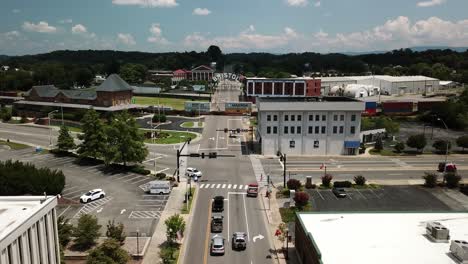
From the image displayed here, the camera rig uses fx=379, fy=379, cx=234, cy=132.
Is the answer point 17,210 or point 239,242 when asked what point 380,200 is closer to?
point 239,242

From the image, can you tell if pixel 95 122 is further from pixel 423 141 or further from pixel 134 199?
pixel 423 141

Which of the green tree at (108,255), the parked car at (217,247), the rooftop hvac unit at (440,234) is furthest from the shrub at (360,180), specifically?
the green tree at (108,255)

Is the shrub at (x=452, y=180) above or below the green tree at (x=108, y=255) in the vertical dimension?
below

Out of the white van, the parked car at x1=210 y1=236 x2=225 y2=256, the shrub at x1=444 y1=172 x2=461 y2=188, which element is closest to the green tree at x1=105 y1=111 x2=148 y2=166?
the white van

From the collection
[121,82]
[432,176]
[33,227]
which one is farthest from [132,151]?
[121,82]

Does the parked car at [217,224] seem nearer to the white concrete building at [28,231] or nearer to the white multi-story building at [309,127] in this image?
the white concrete building at [28,231]

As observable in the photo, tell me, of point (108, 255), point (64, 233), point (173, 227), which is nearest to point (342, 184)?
point (173, 227)

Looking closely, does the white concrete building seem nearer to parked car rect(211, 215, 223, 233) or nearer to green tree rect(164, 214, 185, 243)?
green tree rect(164, 214, 185, 243)
